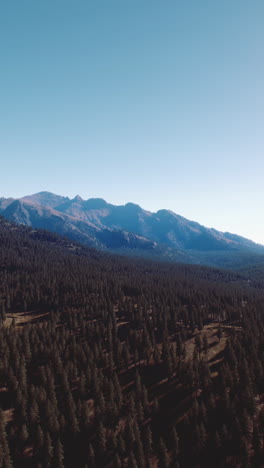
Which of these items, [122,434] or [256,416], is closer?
[122,434]

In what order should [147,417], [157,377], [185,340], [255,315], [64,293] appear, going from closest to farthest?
1. [147,417]
2. [157,377]
3. [185,340]
4. [255,315]
5. [64,293]

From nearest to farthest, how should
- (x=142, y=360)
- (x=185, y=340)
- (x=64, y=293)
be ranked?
(x=142, y=360) → (x=185, y=340) → (x=64, y=293)

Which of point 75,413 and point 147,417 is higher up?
point 75,413

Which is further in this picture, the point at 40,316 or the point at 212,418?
the point at 40,316

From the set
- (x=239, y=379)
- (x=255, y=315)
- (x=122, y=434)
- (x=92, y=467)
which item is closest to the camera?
(x=92, y=467)

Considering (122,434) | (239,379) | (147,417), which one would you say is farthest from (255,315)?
(122,434)

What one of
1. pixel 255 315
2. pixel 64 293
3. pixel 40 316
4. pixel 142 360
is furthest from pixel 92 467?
pixel 64 293

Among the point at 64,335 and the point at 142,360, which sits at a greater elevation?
the point at 64,335

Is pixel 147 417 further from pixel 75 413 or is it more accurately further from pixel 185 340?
pixel 185 340

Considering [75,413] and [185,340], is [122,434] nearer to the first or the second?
[75,413]
